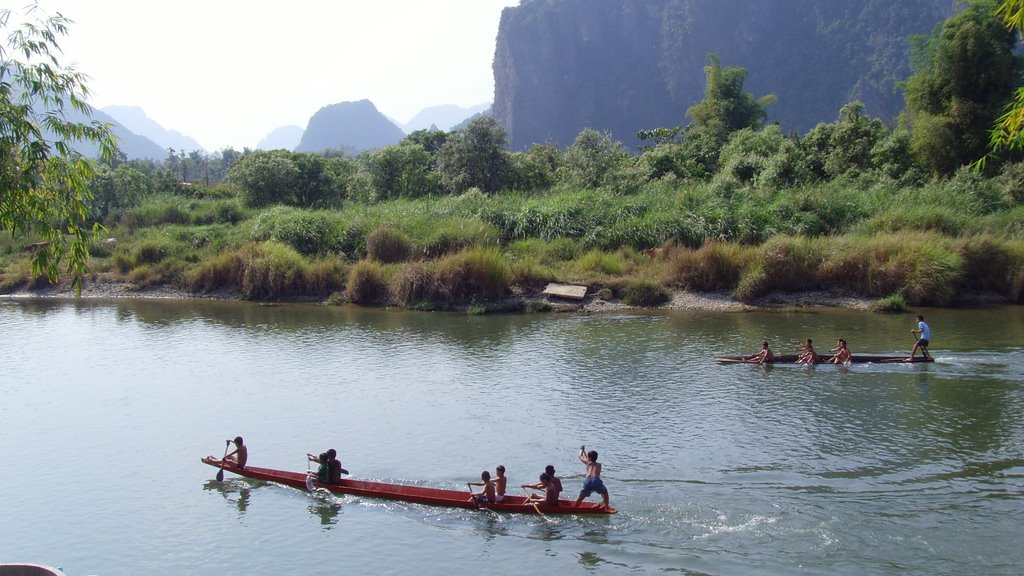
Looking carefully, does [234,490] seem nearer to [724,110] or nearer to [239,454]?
[239,454]

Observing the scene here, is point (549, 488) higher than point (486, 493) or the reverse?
higher

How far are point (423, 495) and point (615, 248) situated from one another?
26.0 metres

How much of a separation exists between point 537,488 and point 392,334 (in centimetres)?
1684

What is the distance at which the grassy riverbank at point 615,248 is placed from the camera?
3447 cm

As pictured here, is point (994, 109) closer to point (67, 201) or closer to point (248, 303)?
point (248, 303)

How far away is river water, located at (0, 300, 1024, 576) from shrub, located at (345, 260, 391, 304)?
733cm

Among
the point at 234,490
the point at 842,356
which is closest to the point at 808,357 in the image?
the point at 842,356

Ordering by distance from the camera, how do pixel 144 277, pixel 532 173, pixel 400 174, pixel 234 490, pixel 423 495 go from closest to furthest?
pixel 423 495
pixel 234 490
pixel 144 277
pixel 532 173
pixel 400 174

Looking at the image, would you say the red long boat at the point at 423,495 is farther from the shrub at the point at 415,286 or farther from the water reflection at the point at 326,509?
the shrub at the point at 415,286

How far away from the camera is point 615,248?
1580 inches

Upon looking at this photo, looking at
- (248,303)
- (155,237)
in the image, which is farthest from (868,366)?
(155,237)

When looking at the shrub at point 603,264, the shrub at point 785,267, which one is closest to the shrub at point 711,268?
the shrub at point 785,267

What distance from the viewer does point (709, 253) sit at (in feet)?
118

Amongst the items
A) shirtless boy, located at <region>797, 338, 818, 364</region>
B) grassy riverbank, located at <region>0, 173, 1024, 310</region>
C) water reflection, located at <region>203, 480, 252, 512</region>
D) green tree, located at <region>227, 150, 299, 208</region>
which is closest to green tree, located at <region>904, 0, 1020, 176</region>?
grassy riverbank, located at <region>0, 173, 1024, 310</region>
